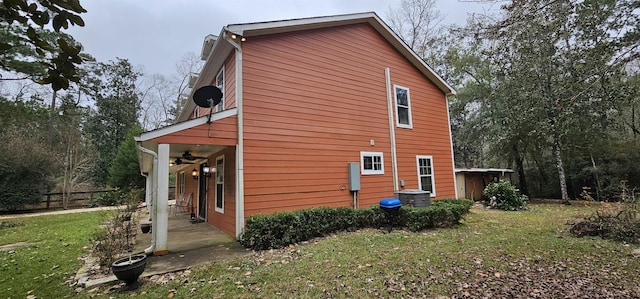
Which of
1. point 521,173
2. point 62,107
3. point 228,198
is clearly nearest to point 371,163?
point 228,198

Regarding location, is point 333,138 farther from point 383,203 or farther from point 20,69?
point 20,69

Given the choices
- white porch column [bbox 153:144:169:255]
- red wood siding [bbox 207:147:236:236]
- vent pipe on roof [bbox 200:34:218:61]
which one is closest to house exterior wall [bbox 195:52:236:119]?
vent pipe on roof [bbox 200:34:218:61]

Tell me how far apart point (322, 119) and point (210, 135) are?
10.5 ft

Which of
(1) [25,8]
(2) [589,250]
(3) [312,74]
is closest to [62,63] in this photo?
(1) [25,8]

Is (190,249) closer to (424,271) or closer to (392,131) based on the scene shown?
(424,271)

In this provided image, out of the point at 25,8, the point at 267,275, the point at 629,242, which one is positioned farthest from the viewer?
the point at 629,242

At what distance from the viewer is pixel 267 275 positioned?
4.28 meters

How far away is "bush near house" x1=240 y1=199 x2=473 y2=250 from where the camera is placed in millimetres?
5902

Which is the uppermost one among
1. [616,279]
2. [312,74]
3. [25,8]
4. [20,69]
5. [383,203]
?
[20,69]

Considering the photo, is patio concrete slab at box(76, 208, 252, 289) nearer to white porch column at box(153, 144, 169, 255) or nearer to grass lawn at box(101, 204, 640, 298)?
white porch column at box(153, 144, 169, 255)

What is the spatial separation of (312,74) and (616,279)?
7.31m

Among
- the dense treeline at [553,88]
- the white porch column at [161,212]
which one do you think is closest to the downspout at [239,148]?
the white porch column at [161,212]

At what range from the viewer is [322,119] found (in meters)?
8.12

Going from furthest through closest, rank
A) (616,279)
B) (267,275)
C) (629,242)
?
(629,242), (267,275), (616,279)
